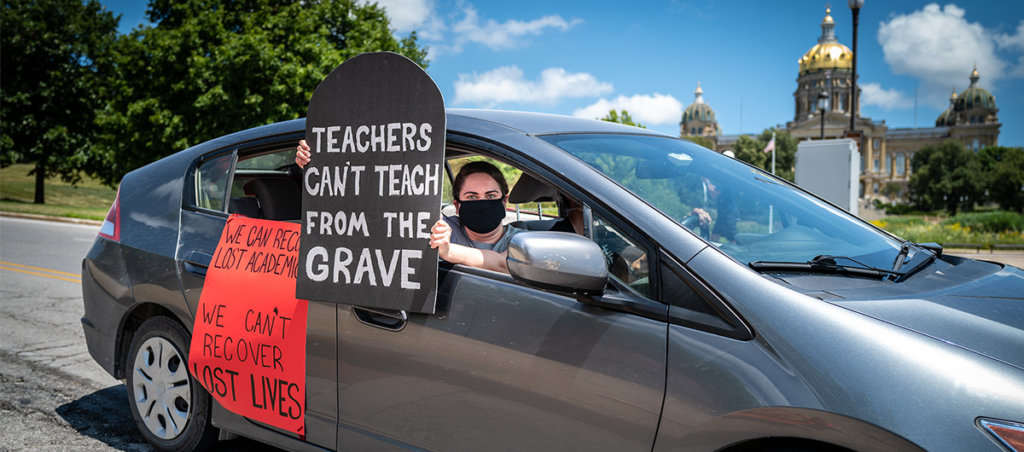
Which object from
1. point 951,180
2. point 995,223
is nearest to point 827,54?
point 951,180

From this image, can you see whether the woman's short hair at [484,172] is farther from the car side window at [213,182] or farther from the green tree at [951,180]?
the green tree at [951,180]

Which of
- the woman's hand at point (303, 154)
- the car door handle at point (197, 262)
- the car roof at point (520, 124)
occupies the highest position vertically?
the car roof at point (520, 124)

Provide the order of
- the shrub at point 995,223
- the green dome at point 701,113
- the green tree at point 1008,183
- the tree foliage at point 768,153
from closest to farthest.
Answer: the shrub at point 995,223 < the green tree at point 1008,183 < the tree foliage at point 768,153 < the green dome at point 701,113

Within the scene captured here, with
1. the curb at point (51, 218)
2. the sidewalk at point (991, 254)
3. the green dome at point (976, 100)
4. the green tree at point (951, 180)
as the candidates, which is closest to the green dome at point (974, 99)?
the green dome at point (976, 100)

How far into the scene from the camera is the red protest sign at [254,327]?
2709 mm

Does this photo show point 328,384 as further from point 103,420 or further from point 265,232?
point 103,420

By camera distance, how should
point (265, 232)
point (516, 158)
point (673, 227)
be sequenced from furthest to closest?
point (265, 232), point (516, 158), point (673, 227)

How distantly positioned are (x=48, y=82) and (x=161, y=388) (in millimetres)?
38044

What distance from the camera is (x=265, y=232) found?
2.89 m

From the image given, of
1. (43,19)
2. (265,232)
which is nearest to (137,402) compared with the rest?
(265,232)

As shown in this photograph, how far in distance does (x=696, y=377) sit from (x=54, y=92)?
39.8 meters

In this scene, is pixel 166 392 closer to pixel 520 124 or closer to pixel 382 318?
pixel 382 318

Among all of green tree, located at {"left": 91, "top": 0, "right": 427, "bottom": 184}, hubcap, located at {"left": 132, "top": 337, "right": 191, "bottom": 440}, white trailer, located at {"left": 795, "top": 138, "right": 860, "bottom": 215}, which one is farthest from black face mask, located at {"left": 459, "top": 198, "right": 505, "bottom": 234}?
green tree, located at {"left": 91, "top": 0, "right": 427, "bottom": 184}

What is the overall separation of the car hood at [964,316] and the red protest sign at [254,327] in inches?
76.6
